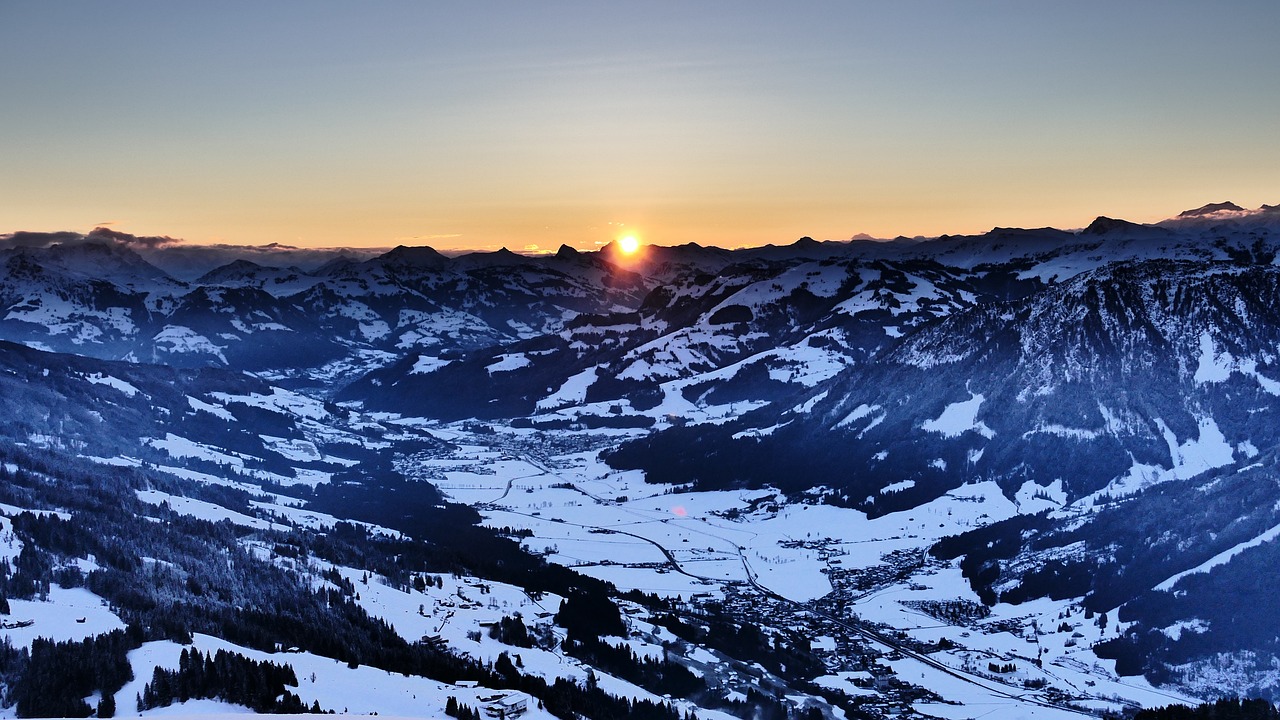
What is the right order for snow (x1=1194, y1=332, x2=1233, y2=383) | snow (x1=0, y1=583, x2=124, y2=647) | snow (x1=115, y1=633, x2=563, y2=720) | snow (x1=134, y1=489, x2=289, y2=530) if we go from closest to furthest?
snow (x1=115, y1=633, x2=563, y2=720) < snow (x1=0, y1=583, x2=124, y2=647) < snow (x1=134, y1=489, x2=289, y2=530) < snow (x1=1194, y1=332, x2=1233, y2=383)

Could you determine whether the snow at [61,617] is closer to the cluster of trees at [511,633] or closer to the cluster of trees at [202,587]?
the cluster of trees at [202,587]

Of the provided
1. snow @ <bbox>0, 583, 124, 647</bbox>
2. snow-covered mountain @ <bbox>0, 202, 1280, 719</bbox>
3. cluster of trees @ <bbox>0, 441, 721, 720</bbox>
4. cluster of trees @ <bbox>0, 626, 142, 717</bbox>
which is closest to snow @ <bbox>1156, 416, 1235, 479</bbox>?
snow-covered mountain @ <bbox>0, 202, 1280, 719</bbox>

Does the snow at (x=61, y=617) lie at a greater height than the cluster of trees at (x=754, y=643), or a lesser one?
greater

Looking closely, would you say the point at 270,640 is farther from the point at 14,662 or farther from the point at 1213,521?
the point at 1213,521

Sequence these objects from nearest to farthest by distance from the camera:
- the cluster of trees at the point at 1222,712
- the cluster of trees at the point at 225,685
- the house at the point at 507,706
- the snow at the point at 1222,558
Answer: the cluster of trees at the point at 225,685
the house at the point at 507,706
the cluster of trees at the point at 1222,712
the snow at the point at 1222,558

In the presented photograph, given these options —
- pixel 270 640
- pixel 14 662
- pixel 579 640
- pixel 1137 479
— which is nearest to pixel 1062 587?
pixel 1137 479

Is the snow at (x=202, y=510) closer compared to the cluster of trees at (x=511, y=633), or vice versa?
the cluster of trees at (x=511, y=633)

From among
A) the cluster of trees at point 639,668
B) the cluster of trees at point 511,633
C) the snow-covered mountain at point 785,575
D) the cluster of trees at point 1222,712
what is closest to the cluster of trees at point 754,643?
the snow-covered mountain at point 785,575

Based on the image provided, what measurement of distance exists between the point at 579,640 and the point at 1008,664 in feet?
132

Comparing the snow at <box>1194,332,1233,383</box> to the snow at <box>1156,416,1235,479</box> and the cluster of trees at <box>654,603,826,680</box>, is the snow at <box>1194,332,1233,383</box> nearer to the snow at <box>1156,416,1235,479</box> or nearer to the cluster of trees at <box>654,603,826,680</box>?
the snow at <box>1156,416,1235,479</box>

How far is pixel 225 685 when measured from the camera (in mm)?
83375

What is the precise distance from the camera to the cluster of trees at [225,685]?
81.5m

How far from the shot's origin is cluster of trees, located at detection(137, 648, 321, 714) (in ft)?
267

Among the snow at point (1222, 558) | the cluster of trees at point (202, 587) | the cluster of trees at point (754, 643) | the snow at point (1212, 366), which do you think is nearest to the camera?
the cluster of trees at point (202, 587)
